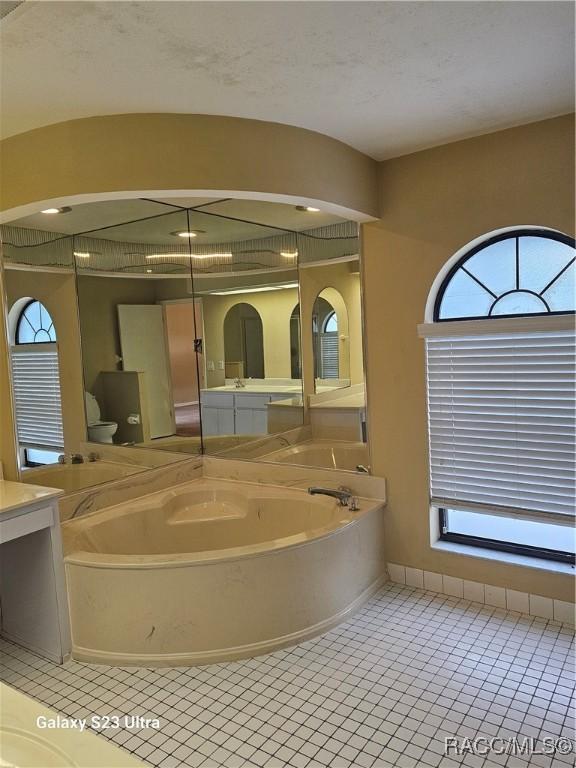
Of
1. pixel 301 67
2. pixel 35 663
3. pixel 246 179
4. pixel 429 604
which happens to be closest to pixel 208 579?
pixel 35 663

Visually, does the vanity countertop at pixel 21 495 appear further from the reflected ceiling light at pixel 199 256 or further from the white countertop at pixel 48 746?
the reflected ceiling light at pixel 199 256

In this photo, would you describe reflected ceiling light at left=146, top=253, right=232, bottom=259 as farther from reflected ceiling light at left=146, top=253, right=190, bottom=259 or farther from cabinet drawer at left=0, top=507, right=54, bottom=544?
cabinet drawer at left=0, top=507, right=54, bottom=544

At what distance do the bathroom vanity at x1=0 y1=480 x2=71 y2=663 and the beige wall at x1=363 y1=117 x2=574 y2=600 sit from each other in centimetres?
180

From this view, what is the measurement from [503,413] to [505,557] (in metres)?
0.78

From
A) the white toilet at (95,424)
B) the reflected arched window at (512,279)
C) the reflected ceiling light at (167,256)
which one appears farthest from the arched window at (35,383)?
the reflected arched window at (512,279)

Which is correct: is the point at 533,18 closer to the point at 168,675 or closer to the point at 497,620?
the point at 497,620

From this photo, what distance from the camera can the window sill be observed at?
2746mm

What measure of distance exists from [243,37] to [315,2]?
11.0 inches

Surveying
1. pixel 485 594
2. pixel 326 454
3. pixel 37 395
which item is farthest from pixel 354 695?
pixel 37 395

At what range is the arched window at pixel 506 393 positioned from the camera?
266 cm

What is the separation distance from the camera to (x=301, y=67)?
76.9 inches

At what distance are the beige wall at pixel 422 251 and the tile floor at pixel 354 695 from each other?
1.49ft

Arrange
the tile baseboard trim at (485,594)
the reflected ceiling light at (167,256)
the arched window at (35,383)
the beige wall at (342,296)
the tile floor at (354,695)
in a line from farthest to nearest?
the reflected ceiling light at (167,256)
the beige wall at (342,296)
the arched window at (35,383)
the tile baseboard trim at (485,594)
the tile floor at (354,695)

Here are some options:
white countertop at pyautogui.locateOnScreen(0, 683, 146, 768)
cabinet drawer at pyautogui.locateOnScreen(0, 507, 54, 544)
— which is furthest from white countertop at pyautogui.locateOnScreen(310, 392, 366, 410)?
white countertop at pyautogui.locateOnScreen(0, 683, 146, 768)
